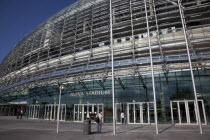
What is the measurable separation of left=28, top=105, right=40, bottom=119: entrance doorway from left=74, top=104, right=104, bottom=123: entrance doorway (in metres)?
10.4

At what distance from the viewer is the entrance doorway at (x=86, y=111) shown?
20.5m

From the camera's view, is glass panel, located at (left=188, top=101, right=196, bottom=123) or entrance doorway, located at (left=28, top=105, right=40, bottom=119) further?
entrance doorway, located at (left=28, top=105, right=40, bottom=119)

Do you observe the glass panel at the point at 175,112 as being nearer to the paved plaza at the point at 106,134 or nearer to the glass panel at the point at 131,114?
the paved plaza at the point at 106,134

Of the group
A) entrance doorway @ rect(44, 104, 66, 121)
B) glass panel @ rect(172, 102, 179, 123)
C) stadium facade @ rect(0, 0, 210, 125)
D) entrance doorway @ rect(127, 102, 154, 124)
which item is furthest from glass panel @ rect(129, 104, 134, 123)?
entrance doorway @ rect(44, 104, 66, 121)

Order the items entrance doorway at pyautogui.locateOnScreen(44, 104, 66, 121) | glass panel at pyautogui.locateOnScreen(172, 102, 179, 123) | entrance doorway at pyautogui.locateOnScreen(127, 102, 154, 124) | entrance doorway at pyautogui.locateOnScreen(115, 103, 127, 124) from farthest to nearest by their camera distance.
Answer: entrance doorway at pyautogui.locateOnScreen(44, 104, 66, 121)
entrance doorway at pyautogui.locateOnScreen(115, 103, 127, 124)
entrance doorway at pyautogui.locateOnScreen(127, 102, 154, 124)
glass panel at pyautogui.locateOnScreen(172, 102, 179, 123)

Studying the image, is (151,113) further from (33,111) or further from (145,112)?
(33,111)

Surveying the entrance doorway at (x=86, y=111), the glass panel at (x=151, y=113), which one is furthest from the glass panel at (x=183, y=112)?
the entrance doorway at (x=86, y=111)

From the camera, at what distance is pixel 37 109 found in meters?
27.8

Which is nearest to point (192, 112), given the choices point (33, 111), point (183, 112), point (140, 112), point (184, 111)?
point (184, 111)

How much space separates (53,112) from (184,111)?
19.9 metres

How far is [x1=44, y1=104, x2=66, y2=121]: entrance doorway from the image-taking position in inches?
Answer: 912

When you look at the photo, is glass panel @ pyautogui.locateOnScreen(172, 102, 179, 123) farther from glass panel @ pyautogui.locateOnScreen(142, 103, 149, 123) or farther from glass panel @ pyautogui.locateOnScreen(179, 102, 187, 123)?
glass panel @ pyautogui.locateOnScreen(142, 103, 149, 123)

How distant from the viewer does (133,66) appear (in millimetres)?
18703

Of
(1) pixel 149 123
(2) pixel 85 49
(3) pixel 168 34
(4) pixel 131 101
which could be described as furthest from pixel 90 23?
(1) pixel 149 123
